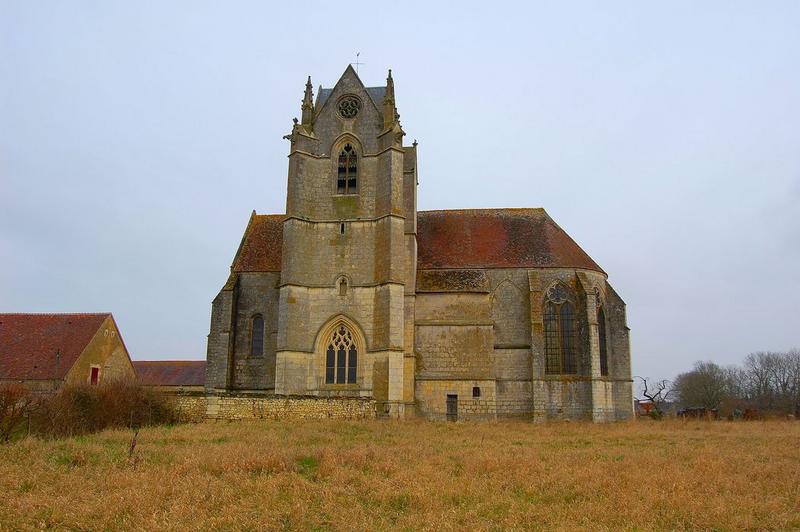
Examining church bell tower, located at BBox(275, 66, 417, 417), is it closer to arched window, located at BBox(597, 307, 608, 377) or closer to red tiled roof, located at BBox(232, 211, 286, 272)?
red tiled roof, located at BBox(232, 211, 286, 272)

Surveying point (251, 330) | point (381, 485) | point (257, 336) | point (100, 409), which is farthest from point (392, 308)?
point (381, 485)

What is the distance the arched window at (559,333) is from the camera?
28.8m

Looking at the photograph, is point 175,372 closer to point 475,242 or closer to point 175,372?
point 175,372

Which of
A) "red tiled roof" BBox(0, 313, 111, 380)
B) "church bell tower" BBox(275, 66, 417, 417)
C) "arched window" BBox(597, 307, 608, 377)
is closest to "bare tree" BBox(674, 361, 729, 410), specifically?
"arched window" BBox(597, 307, 608, 377)

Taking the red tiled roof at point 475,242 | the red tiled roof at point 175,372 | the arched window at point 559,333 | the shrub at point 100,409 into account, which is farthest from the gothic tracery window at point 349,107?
the red tiled roof at point 175,372

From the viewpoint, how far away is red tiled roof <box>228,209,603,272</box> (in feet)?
98.6

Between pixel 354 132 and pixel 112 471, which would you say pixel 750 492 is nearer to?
pixel 112 471

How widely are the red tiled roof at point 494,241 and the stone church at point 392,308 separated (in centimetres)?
12

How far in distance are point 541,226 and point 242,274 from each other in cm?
1486

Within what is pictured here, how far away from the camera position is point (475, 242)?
31250 mm

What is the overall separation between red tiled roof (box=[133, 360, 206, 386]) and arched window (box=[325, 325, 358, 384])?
85.0 feet

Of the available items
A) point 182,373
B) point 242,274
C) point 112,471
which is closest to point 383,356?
point 242,274

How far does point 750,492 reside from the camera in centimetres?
999

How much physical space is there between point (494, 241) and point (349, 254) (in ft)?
25.2
